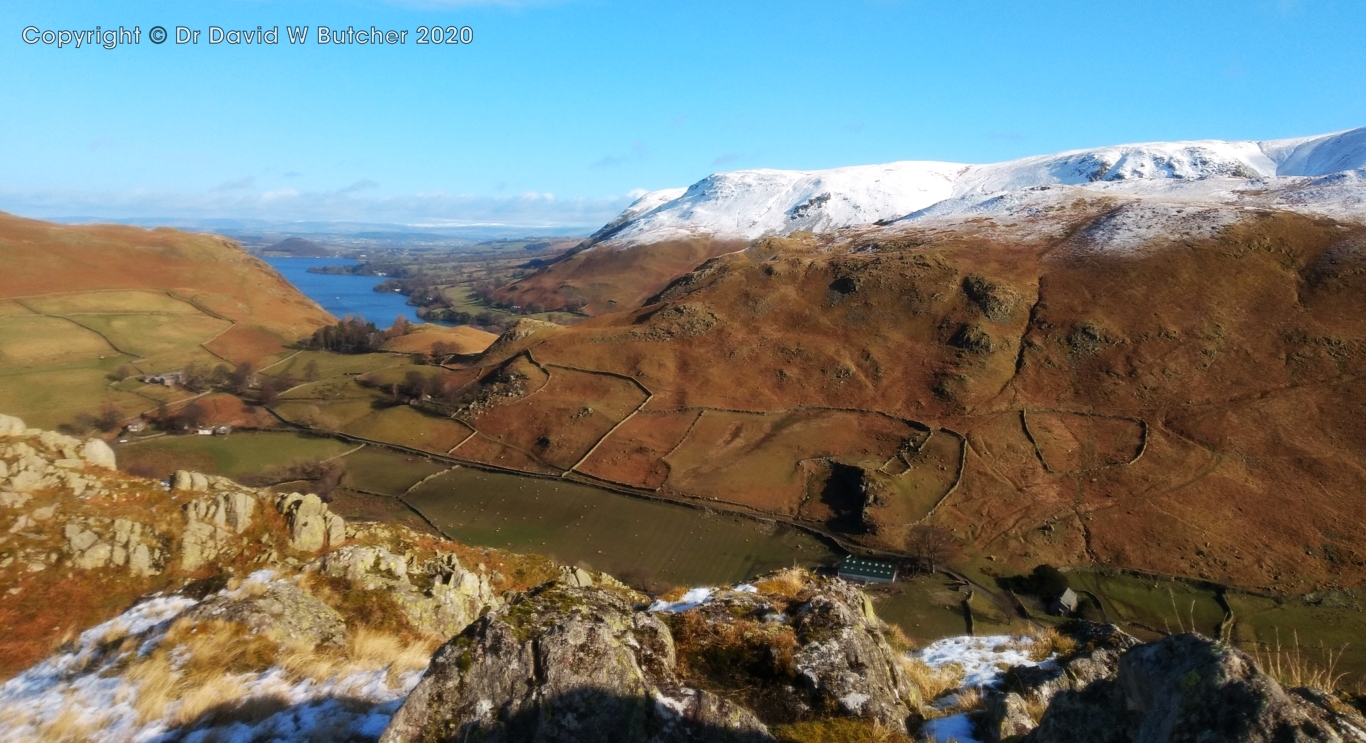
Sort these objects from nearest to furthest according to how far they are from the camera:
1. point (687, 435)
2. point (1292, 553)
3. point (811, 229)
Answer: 1. point (1292, 553)
2. point (687, 435)
3. point (811, 229)

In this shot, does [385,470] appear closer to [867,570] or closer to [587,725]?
[867,570]

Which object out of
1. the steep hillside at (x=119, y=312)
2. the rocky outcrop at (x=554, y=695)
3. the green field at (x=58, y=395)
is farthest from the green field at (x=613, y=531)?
the steep hillside at (x=119, y=312)

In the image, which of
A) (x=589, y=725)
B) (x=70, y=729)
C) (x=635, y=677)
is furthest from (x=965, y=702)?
(x=70, y=729)

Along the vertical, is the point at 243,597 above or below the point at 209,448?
above

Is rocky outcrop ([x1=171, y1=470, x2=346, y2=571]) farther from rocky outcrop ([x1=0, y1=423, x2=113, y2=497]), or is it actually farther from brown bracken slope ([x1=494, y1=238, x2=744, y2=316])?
brown bracken slope ([x1=494, y1=238, x2=744, y2=316])

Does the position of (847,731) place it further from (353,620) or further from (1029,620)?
(1029,620)

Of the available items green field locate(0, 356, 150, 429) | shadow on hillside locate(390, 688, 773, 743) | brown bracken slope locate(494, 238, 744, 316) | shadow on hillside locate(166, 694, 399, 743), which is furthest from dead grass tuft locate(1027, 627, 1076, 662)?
brown bracken slope locate(494, 238, 744, 316)

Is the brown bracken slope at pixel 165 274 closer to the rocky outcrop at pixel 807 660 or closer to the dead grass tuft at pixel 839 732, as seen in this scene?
the rocky outcrop at pixel 807 660

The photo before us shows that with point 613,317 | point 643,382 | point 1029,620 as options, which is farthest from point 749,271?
point 1029,620
